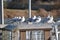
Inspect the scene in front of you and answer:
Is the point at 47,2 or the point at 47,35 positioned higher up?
the point at 47,2

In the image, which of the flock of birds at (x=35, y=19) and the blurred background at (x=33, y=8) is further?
the blurred background at (x=33, y=8)

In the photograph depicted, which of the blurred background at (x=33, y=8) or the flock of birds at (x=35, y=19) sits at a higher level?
the blurred background at (x=33, y=8)

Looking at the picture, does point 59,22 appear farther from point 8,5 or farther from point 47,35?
point 8,5

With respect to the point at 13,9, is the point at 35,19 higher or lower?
lower

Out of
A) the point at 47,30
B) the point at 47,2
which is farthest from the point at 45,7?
the point at 47,30

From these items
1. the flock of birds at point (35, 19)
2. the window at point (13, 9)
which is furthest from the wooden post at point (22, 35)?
the window at point (13, 9)

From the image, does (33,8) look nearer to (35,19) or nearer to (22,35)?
(35,19)

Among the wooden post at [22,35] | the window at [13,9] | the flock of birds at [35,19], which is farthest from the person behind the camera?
the window at [13,9]

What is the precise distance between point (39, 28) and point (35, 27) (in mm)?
57

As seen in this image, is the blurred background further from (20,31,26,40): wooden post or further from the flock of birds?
(20,31,26,40): wooden post

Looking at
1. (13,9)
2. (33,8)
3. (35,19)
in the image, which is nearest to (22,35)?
(35,19)

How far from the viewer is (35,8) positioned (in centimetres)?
585

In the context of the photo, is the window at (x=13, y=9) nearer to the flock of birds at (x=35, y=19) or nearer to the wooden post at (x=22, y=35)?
the flock of birds at (x=35, y=19)

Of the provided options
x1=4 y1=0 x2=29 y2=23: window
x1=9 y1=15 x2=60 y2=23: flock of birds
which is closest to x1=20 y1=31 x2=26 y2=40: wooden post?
x1=9 y1=15 x2=60 y2=23: flock of birds
